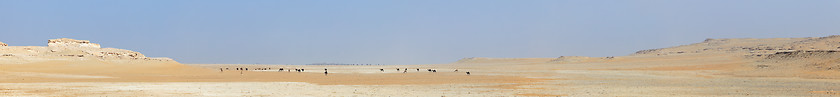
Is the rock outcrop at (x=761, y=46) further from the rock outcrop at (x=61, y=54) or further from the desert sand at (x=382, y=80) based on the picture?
the rock outcrop at (x=61, y=54)

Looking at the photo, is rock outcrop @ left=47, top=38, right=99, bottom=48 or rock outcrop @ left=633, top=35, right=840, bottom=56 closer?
rock outcrop @ left=47, top=38, right=99, bottom=48

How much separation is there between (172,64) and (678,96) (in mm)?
39967

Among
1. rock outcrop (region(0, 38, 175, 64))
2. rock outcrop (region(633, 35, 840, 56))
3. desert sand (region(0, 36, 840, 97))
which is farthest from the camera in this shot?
rock outcrop (region(633, 35, 840, 56))

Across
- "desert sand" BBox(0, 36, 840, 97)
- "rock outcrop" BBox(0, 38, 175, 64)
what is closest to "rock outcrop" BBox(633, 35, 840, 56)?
"desert sand" BBox(0, 36, 840, 97)

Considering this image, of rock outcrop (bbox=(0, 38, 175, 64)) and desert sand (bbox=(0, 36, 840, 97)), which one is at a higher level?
rock outcrop (bbox=(0, 38, 175, 64))

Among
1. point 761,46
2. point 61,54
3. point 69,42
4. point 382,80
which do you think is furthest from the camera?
point 761,46

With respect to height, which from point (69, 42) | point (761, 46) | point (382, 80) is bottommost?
point (382, 80)

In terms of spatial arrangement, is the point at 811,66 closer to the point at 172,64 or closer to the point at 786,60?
the point at 786,60

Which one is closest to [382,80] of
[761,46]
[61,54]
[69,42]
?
[61,54]

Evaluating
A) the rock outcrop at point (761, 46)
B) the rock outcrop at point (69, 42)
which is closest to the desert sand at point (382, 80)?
the rock outcrop at point (69, 42)

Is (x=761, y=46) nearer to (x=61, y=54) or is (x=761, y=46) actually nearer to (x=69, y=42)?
(x=69, y=42)

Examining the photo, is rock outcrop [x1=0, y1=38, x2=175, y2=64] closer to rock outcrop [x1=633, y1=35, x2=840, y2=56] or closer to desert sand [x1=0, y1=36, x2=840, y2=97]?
desert sand [x1=0, y1=36, x2=840, y2=97]

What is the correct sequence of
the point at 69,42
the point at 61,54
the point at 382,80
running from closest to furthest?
1. the point at 382,80
2. the point at 61,54
3. the point at 69,42

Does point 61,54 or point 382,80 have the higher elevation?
point 61,54
